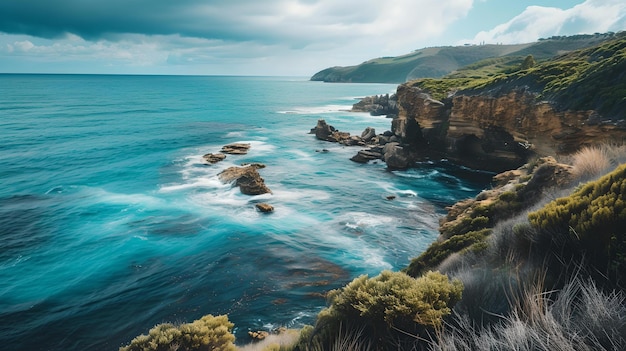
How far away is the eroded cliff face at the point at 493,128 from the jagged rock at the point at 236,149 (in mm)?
24356

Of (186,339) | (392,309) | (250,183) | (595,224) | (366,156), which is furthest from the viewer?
(366,156)

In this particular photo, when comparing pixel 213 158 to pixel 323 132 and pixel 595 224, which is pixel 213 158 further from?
pixel 595 224

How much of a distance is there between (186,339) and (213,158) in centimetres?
3775

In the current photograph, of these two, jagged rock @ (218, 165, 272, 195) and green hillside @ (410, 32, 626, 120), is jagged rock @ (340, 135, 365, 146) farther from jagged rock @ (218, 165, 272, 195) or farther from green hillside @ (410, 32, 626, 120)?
jagged rock @ (218, 165, 272, 195)

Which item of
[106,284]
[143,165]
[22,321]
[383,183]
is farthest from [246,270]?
[143,165]

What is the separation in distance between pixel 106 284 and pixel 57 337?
13.9 ft

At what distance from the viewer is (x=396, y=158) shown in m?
43.3

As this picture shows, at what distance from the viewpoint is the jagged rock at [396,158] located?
141 ft

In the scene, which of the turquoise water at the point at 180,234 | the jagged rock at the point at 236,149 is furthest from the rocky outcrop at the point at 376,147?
the jagged rock at the point at 236,149

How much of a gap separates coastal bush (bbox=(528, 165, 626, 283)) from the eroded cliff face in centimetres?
2135

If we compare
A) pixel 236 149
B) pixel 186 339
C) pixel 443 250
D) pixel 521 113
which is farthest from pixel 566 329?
pixel 236 149

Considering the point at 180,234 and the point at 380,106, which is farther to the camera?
the point at 380,106

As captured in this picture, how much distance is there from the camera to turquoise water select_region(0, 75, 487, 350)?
16797mm

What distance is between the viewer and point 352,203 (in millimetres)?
31562
